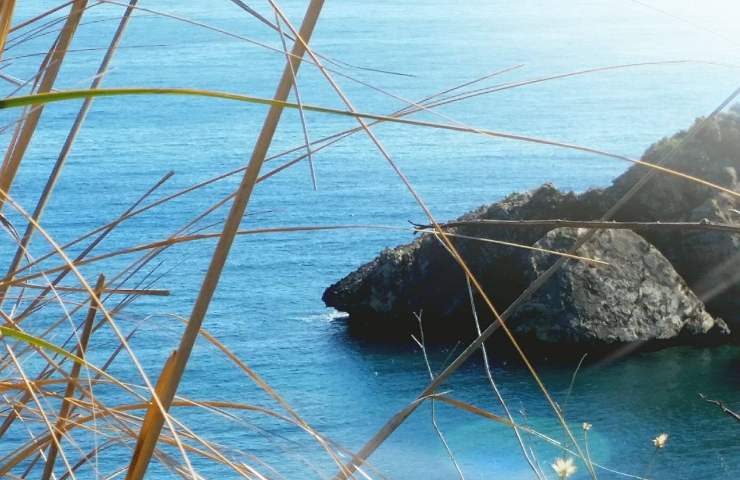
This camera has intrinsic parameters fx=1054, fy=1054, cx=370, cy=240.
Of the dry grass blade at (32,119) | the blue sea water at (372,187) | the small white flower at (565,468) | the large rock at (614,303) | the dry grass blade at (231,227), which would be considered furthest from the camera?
the large rock at (614,303)

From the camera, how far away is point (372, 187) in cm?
1123

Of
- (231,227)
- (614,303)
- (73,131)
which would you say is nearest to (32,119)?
(73,131)

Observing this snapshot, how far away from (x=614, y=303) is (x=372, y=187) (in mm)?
3964

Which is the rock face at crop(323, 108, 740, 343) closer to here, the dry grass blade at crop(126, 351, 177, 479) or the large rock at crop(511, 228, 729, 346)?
the large rock at crop(511, 228, 729, 346)

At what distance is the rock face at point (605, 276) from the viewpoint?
7.82 meters

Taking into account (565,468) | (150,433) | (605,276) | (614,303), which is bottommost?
(614,303)

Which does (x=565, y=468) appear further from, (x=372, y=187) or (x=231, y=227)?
(x=372, y=187)

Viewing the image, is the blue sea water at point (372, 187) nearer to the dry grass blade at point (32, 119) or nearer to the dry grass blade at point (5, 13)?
the dry grass blade at point (32, 119)

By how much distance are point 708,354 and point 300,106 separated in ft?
27.6

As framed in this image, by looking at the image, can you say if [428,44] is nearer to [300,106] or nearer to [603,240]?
[603,240]

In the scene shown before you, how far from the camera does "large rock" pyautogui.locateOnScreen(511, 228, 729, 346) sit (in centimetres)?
777

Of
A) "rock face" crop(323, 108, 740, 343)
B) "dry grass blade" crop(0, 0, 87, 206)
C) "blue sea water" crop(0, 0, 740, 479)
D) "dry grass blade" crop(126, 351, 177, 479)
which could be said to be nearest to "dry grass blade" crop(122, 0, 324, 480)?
"dry grass blade" crop(126, 351, 177, 479)

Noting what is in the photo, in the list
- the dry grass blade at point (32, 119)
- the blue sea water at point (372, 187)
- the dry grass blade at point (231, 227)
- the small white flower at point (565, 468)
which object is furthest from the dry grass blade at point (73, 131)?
the blue sea water at point (372, 187)

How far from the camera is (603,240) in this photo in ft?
25.3
